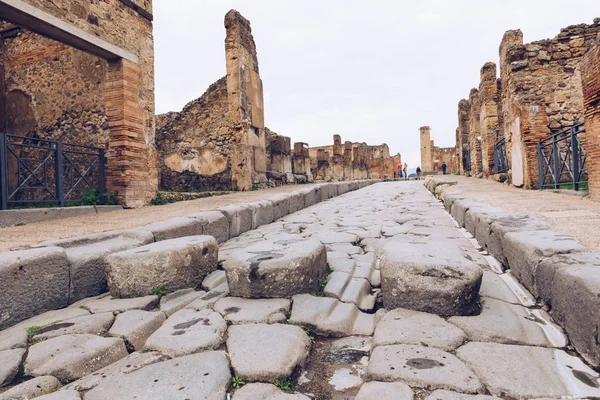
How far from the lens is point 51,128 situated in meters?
7.92

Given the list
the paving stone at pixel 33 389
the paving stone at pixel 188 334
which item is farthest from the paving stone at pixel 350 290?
the paving stone at pixel 33 389

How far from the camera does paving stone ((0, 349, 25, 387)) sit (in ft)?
4.70

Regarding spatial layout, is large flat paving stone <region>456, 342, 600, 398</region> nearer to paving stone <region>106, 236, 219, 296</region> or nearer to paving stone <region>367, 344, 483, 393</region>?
paving stone <region>367, 344, 483, 393</region>

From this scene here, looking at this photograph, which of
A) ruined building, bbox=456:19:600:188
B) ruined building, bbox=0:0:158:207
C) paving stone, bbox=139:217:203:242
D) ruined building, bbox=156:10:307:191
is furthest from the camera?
ruined building, bbox=156:10:307:191

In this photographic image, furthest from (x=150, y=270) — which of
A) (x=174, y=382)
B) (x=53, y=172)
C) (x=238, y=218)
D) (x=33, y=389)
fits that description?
(x=53, y=172)

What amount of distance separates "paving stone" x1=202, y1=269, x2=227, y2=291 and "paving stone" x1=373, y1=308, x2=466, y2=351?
1240mm

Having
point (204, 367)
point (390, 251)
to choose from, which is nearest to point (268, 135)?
point (390, 251)

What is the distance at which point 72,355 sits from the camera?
1.55 m

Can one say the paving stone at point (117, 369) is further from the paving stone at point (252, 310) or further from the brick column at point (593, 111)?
the brick column at point (593, 111)

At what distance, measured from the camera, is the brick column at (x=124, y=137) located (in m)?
6.54

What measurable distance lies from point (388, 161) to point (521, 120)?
74.9 feet

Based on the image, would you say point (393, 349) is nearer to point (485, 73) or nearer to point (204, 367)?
point (204, 367)

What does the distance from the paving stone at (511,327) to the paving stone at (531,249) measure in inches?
12.0

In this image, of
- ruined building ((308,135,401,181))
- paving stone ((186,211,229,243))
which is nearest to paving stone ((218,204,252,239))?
paving stone ((186,211,229,243))
